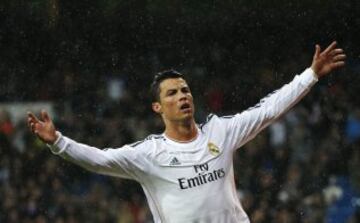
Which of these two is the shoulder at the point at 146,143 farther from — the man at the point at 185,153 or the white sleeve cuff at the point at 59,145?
the white sleeve cuff at the point at 59,145

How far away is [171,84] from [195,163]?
0.57 metres

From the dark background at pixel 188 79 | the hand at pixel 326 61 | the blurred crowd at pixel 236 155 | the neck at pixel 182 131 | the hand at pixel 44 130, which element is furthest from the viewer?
the dark background at pixel 188 79

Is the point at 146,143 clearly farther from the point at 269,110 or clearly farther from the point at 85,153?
the point at 269,110

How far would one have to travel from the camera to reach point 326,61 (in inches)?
265

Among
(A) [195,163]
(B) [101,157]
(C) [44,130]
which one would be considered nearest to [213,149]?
(A) [195,163]

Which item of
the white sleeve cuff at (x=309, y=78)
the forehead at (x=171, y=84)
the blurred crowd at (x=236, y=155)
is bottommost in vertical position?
the white sleeve cuff at (x=309, y=78)

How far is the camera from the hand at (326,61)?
6703 millimetres

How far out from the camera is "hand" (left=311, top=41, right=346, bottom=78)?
670cm

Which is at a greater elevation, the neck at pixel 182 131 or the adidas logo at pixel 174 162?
the neck at pixel 182 131

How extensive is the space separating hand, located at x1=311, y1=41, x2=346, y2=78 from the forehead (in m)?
0.86

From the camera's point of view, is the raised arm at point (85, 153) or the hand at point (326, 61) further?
the hand at point (326, 61)

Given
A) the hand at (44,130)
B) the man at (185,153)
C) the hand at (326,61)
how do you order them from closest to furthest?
the hand at (44,130) → the man at (185,153) → the hand at (326,61)

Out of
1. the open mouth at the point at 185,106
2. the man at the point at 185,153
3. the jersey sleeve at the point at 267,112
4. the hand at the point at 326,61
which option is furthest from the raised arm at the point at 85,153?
the hand at the point at 326,61

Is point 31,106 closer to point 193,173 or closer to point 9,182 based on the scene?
point 9,182
